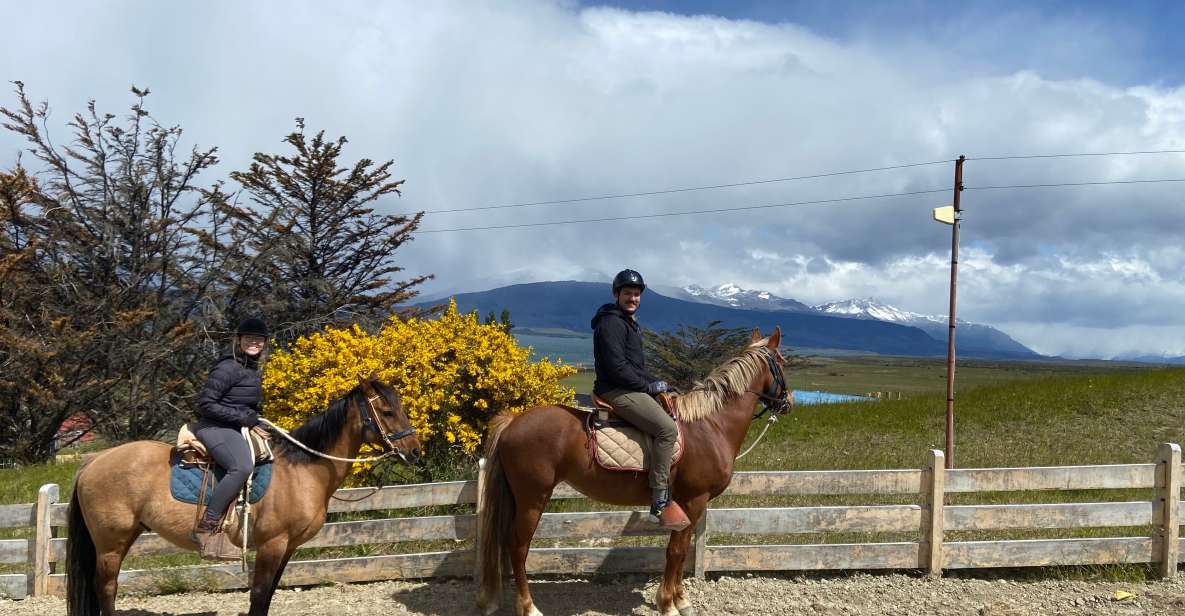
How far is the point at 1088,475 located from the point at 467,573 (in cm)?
643

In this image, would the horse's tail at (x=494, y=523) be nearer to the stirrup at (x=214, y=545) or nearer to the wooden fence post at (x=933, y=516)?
the stirrup at (x=214, y=545)

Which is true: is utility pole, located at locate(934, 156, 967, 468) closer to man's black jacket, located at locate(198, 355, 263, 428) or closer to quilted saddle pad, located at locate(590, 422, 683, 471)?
quilted saddle pad, located at locate(590, 422, 683, 471)

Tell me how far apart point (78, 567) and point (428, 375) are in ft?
14.2

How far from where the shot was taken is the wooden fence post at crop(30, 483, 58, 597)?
710 centimetres

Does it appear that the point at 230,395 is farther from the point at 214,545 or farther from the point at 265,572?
the point at 265,572

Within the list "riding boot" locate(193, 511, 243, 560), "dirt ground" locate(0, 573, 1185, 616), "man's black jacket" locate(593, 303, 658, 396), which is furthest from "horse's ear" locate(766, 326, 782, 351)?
"riding boot" locate(193, 511, 243, 560)

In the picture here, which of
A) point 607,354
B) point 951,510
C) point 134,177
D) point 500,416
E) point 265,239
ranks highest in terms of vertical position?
point 134,177

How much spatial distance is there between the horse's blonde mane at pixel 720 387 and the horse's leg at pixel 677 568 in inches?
30.3

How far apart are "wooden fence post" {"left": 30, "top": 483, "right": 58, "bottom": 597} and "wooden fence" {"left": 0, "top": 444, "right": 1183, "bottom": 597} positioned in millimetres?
317

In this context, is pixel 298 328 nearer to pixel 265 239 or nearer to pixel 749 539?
pixel 265 239

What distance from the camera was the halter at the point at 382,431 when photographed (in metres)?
6.25

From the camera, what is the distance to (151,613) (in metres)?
6.97

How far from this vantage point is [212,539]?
5.88 meters

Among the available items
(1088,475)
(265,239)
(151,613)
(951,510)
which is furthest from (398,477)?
(265,239)
